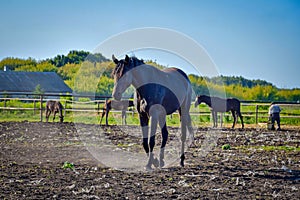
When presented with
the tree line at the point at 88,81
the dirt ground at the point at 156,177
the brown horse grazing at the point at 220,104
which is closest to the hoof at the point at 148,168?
the dirt ground at the point at 156,177

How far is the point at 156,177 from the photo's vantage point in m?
7.25

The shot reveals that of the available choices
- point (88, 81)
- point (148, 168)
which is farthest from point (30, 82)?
point (148, 168)

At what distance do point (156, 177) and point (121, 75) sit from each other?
1.87 metres

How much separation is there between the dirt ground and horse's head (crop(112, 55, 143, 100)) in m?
1.46

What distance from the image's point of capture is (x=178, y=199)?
5566mm

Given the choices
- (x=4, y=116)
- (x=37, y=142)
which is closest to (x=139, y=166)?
(x=37, y=142)

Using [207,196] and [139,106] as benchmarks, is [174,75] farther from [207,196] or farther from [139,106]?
[207,196]

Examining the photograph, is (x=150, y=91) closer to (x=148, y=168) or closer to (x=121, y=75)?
(x=121, y=75)

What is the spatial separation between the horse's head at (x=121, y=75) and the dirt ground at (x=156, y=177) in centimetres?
146

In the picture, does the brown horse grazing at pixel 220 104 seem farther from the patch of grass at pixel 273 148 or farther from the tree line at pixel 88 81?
the patch of grass at pixel 273 148

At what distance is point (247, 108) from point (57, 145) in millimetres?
25402

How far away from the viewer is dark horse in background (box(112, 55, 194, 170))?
7500mm

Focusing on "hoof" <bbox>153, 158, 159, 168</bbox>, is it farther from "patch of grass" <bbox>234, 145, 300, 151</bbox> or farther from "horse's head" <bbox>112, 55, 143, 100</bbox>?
"patch of grass" <bbox>234, 145, 300, 151</bbox>

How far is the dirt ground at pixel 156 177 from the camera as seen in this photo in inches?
232
